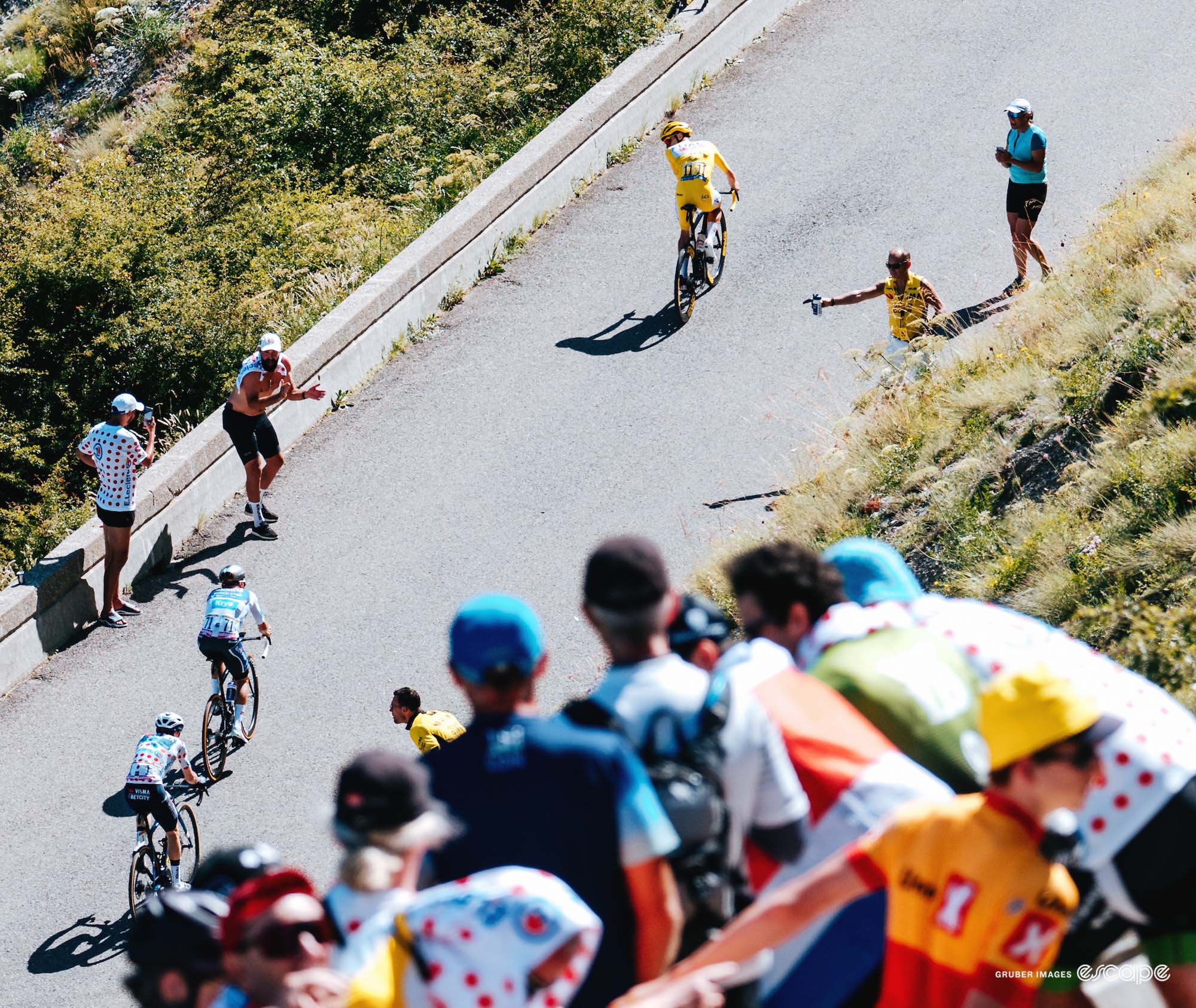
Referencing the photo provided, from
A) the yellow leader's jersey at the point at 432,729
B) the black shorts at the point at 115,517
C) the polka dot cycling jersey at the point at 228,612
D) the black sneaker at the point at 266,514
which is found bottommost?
the yellow leader's jersey at the point at 432,729

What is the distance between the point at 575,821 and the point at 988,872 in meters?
0.98

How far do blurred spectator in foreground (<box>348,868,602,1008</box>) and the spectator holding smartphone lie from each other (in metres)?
9.85

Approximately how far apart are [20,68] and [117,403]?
2122cm

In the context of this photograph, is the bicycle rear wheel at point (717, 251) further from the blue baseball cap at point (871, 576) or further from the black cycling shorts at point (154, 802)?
the blue baseball cap at point (871, 576)

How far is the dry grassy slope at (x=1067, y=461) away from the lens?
23.6ft

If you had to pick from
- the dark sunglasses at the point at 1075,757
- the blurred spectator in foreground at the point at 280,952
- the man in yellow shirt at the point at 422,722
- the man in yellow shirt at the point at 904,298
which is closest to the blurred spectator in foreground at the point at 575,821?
the blurred spectator in foreground at the point at 280,952

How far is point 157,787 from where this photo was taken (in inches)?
363

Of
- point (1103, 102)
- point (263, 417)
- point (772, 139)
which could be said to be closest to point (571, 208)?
point (772, 139)

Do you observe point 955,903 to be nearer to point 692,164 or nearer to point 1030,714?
point 1030,714

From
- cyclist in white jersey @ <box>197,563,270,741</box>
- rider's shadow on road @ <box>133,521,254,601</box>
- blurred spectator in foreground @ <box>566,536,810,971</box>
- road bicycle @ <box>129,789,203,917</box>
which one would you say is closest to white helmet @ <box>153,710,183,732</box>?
road bicycle @ <box>129,789,203,917</box>

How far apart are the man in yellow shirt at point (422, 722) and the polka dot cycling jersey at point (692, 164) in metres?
7.28

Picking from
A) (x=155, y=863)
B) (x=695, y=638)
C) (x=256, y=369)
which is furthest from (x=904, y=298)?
(x=695, y=638)

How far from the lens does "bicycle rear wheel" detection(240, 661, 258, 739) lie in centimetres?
1075

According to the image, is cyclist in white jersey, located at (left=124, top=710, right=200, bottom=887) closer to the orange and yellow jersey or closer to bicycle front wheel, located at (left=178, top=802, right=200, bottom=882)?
bicycle front wheel, located at (left=178, top=802, right=200, bottom=882)
